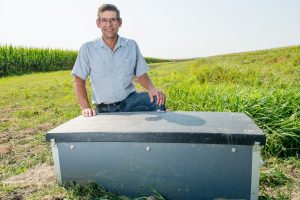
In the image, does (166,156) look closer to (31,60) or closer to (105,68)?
(105,68)

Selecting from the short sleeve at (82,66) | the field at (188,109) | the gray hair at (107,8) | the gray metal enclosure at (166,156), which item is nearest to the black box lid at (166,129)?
the gray metal enclosure at (166,156)

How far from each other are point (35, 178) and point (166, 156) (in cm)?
128

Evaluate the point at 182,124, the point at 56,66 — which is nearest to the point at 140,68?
the point at 182,124

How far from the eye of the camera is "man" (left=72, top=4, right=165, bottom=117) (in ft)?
10.8

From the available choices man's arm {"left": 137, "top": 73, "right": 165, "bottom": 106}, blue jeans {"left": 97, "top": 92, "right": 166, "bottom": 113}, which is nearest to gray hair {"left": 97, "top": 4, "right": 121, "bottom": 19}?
man's arm {"left": 137, "top": 73, "right": 165, "bottom": 106}

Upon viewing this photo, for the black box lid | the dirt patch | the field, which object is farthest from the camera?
the dirt patch

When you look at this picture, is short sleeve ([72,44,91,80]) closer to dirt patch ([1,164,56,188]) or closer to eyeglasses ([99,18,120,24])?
eyeglasses ([99,18,120,24])

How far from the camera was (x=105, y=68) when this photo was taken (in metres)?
3.35

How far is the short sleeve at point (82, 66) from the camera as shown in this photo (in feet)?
10.8

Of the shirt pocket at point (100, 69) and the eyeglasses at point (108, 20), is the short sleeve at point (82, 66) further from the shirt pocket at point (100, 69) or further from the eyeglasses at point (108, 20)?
the eyeglasses at point (108, 20)

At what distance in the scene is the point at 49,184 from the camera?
2.76 metres

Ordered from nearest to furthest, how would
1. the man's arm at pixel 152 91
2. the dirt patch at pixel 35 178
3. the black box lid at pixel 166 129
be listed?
the black box lid at pixel 166 129 → the dirt patch at pixel 35 178 → the man's arm at pixel 152 91

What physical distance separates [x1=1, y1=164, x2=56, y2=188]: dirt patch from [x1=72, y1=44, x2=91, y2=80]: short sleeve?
33.3 inches

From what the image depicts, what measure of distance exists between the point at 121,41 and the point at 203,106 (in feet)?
4.91
